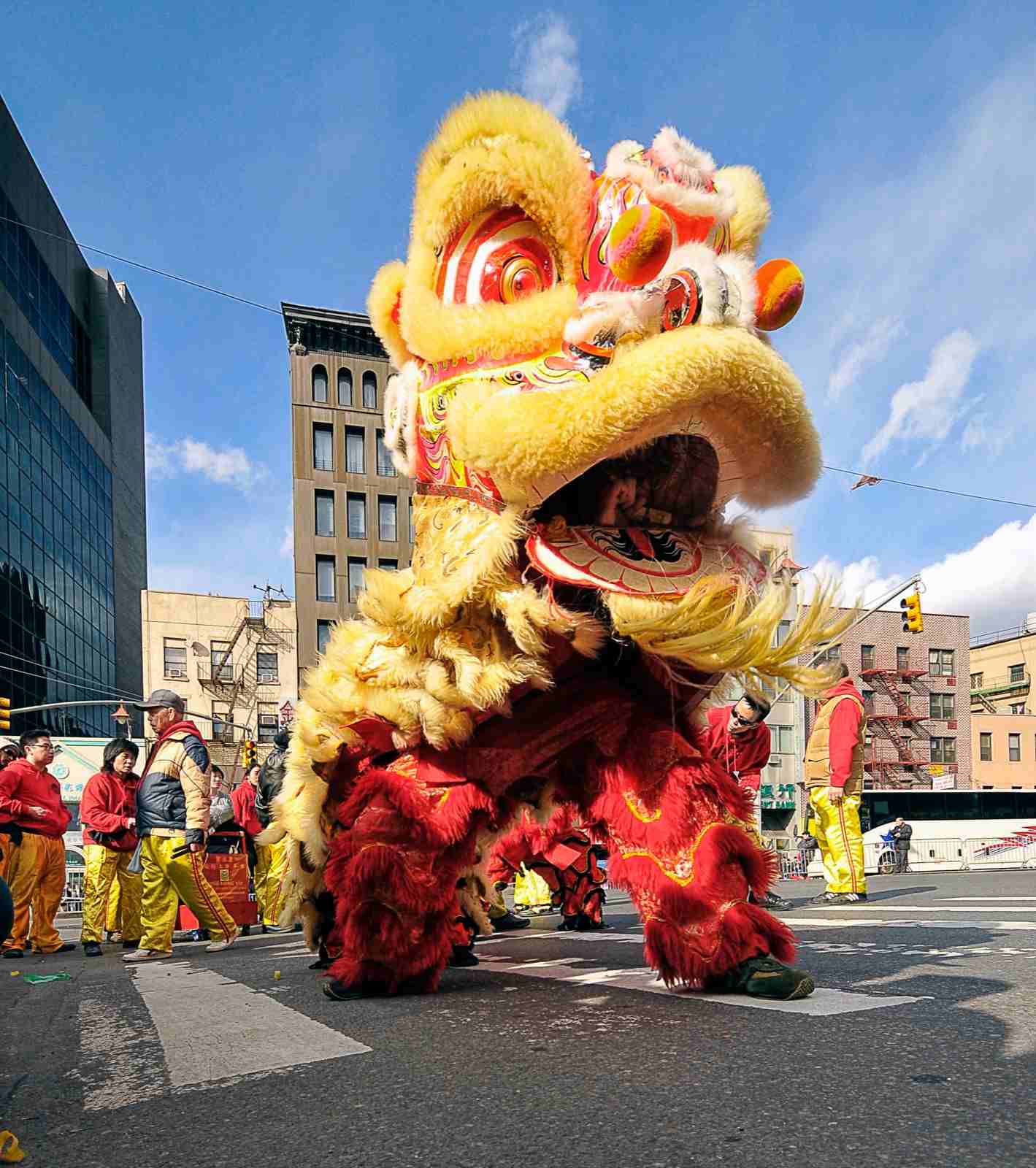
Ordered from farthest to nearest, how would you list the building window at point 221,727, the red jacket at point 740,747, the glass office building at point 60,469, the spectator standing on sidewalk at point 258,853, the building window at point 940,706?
the building window at point 940,706 < the building window at point 221,727 < the glass office building at point 60,469 < the spectator standing on sidewalk at point 258,853 < the red jacket at point 740,747

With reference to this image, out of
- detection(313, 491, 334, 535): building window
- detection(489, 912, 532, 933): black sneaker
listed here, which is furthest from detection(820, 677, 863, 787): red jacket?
detection(313, 491, 334, 535): building window

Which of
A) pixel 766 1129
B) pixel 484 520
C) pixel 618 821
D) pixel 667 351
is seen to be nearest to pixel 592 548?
pixel 484 520

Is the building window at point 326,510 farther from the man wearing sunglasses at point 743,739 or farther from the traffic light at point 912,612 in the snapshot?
the man wearing sunglasses at point 743,739

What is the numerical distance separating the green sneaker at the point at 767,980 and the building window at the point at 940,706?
41.8 m

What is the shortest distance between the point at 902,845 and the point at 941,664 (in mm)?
25549

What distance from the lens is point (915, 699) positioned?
1629 inches

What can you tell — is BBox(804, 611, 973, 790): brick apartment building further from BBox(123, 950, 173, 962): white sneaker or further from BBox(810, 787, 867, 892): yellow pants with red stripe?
BBox(123, 950, 173, 962): white sneaker

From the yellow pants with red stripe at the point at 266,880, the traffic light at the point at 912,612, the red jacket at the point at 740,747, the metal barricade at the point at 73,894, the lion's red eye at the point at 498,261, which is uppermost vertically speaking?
the lion's red eye at the point at 498,261

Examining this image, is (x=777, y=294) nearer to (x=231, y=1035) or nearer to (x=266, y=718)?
(x=231, y=1035)

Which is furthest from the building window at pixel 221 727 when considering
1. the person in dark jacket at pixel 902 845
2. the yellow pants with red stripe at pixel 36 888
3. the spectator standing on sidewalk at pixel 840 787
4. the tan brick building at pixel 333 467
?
the spectator standing on sidewalk at pixel 840 787

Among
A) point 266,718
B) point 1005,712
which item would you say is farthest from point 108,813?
point 1005,712

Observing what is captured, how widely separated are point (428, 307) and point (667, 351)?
1.06 metres

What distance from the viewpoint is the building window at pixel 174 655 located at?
3966 centimetres

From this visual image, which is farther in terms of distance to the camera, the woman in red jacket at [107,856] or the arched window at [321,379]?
the arched window at [321,379]
